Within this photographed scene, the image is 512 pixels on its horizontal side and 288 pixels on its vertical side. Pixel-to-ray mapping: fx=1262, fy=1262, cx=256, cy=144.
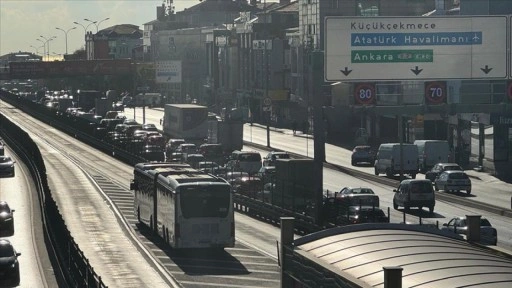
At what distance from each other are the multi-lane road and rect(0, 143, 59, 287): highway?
1.54m

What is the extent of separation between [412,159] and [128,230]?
2872 centimetres

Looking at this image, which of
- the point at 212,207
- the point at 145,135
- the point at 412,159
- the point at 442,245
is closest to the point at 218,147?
the point at 412,159

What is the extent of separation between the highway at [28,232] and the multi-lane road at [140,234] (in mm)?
1543

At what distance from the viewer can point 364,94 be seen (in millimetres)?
57500

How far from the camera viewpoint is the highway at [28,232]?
43.4 metres

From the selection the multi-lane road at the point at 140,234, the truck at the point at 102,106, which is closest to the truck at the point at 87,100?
the truck at the point at 102,106

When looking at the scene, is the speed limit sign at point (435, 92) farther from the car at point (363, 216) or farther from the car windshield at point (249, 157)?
the car windshield at point (249, 157)

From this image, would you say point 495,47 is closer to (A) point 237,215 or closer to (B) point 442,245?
(A) point 237,215

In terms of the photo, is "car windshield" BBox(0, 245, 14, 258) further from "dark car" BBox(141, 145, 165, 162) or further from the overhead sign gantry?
"dark car" BBox(141, 145, 165, 162)

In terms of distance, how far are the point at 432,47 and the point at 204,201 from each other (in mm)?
15742

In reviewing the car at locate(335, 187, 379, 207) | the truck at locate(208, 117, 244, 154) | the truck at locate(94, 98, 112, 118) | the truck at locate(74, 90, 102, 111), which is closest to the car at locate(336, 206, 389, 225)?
the car at locate(335, 187, 379, 207)

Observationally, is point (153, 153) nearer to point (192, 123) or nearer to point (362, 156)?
point (192, 123)

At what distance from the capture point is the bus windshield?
45.6 metres

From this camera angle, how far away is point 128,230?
55.9 m
